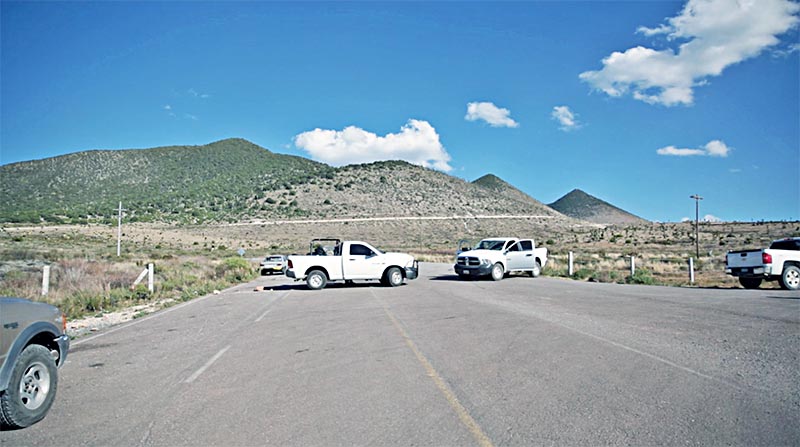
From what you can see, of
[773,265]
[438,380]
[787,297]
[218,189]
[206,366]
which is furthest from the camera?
[218,189]

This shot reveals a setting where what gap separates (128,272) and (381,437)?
25.8 m

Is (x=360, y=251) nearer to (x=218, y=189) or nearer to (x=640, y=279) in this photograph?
A: (x=640, y=279)

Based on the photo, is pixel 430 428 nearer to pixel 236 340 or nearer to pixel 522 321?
pixel 236 340

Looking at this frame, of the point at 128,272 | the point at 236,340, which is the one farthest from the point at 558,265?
the point at 236,340

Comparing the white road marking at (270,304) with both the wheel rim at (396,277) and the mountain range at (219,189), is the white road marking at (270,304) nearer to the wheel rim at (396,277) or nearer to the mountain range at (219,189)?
the wheel rim at (396,277)

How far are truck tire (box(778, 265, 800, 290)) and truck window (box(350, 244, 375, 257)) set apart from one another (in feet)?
50.1

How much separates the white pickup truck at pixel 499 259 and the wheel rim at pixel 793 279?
11196 millimetres

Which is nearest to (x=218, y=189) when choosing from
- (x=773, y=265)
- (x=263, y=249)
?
(x=263, y=249)

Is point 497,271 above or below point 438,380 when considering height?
above

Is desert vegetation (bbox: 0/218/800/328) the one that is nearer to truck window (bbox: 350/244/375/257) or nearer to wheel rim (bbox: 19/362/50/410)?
truck window (bbox: 350/244/375/257)

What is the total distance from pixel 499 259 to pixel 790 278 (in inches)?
450

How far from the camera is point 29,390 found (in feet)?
20.2

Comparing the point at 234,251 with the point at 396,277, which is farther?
the point at 234,251

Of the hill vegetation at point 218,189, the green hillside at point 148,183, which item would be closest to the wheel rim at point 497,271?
the hill vegetation at point 218,189
